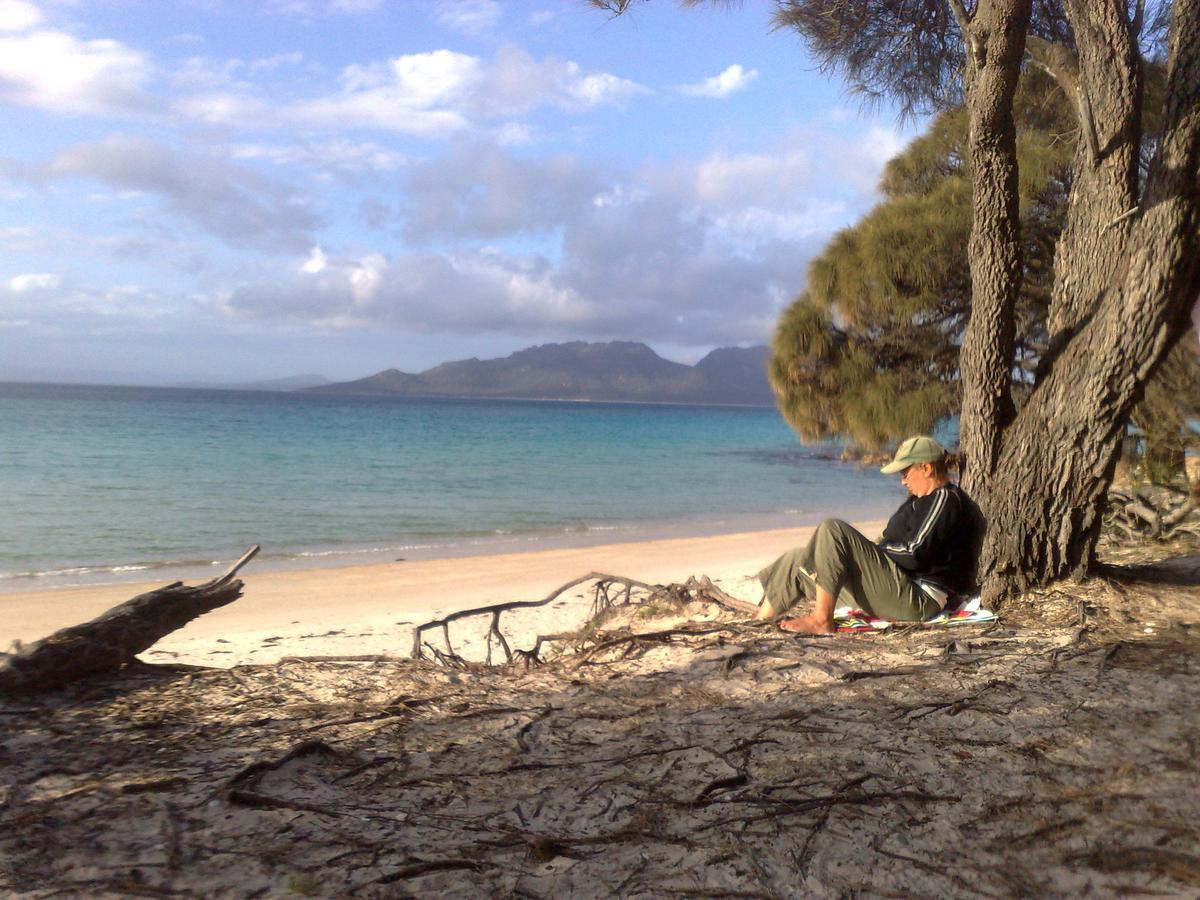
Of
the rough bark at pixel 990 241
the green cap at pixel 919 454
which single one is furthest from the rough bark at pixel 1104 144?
the green cap at pixel 919 454

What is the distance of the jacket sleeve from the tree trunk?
0.67 metres

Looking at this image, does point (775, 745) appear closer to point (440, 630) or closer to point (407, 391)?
point (440, 630)

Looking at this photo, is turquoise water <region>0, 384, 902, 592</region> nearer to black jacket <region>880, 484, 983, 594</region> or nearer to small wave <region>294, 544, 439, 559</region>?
small wave <region>294, 544, 439, 559</region>

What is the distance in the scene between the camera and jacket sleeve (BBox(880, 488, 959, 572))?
475 cm

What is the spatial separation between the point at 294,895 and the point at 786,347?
770 cm

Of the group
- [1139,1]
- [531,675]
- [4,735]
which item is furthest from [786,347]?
[4,735]

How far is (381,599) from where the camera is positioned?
9.95 metres

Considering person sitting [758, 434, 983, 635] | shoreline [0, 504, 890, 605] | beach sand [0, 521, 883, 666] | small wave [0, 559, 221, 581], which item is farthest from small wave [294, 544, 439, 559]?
person sitting [758, 434, 983, 635]

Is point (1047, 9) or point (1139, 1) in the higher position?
point (1047, 9)

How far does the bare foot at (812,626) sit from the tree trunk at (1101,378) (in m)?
1.21

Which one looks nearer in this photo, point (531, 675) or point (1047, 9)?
point (531, 675)

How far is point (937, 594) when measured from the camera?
4832 millimetres

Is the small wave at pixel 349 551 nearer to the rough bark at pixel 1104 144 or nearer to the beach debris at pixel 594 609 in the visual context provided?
the beach debris at pixel 594 609

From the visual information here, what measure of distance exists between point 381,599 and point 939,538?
22.0 feet
